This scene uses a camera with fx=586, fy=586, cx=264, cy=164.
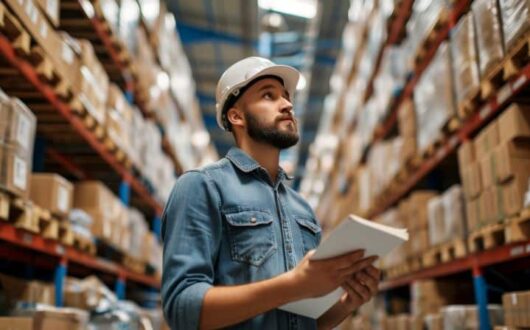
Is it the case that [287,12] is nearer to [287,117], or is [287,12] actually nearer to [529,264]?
[529,264]

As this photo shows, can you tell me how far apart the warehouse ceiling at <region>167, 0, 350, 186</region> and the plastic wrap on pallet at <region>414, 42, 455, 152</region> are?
6.03 meters

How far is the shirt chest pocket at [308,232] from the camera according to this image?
218 cm

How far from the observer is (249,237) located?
6.38 feet

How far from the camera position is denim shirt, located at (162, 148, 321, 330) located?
1.79 m

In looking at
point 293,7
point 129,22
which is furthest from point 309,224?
point 293,7

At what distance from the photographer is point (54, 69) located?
4.02 m

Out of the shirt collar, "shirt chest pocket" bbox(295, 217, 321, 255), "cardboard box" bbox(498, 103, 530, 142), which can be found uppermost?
"cardboard box" bbox(498, 103, 530, 142)

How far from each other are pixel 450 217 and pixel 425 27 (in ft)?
5.95

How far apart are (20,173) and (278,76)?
1.85 meters

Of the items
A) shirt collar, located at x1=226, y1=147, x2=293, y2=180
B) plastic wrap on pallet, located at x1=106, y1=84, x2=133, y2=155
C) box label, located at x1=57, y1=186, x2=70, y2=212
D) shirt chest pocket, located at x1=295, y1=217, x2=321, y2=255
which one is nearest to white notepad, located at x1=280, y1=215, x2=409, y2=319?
shirt chest pocket, located at x1=295, y1=217, x2=321, y2=255

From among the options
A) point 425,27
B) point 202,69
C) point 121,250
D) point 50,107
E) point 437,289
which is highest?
point 202,69

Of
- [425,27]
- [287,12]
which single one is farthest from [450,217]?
[287,12]

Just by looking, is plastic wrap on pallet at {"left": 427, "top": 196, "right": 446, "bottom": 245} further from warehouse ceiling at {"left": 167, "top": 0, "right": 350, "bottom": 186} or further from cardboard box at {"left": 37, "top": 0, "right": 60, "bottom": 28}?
warehouse ceiling at {"left": 167, "top": 0, "right": 350, "bottom": 186}

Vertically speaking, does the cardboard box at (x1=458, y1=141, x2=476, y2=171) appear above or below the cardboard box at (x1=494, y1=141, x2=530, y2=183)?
above
